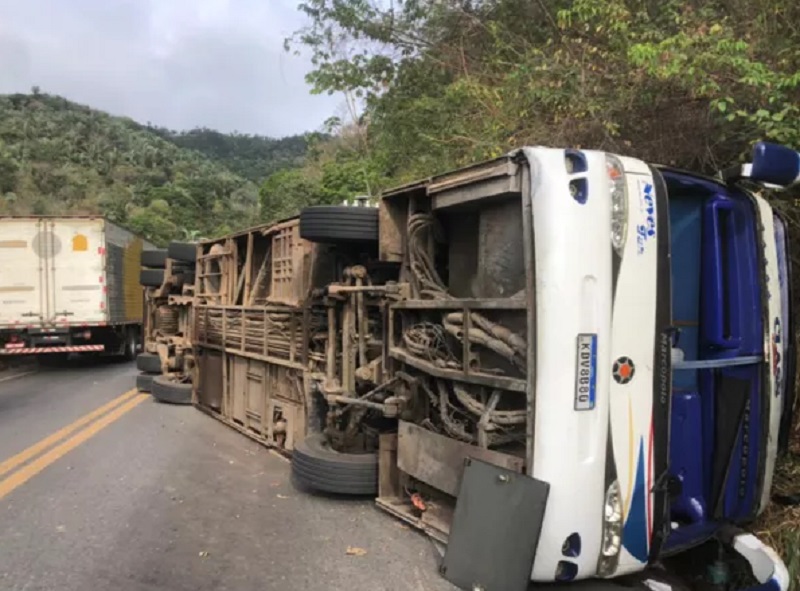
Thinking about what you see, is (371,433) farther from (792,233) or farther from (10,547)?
(792,233)

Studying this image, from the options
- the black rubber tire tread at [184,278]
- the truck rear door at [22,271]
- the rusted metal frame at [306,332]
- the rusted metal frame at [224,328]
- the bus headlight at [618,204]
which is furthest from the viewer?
the truck rear door at [22,271]

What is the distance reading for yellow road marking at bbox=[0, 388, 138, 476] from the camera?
20.5 ft

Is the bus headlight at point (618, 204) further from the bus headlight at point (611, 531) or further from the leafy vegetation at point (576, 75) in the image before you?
the leafy vegetation at point (576, 75)

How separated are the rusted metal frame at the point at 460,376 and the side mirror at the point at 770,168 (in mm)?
1663

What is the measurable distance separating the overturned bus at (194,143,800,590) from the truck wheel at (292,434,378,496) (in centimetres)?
1

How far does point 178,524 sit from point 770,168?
4.16 meters

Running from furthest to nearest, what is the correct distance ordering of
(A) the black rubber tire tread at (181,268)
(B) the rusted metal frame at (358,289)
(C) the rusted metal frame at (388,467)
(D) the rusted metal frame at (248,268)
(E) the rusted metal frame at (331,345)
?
(A) the black rubber tire tread at (181,268) < (D) the rusted metal frame at (248,268) < (E) the rusted metal frame at (331,345) < (B) the rusted metal frame at (358,289) < (C) the rusted metal frame at (388,467)

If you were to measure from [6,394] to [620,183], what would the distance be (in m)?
11.1

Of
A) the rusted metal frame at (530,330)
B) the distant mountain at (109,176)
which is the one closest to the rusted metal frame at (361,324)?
the rusted metal frame at (530,330)

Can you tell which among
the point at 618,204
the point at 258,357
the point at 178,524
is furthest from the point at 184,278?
the point at 618,204

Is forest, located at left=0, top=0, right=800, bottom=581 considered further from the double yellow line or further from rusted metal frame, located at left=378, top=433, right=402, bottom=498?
the double yellow line

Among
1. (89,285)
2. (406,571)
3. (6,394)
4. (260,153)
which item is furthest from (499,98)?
(260,153)

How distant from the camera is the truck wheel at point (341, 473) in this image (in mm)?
4895

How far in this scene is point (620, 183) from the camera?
127 inches
